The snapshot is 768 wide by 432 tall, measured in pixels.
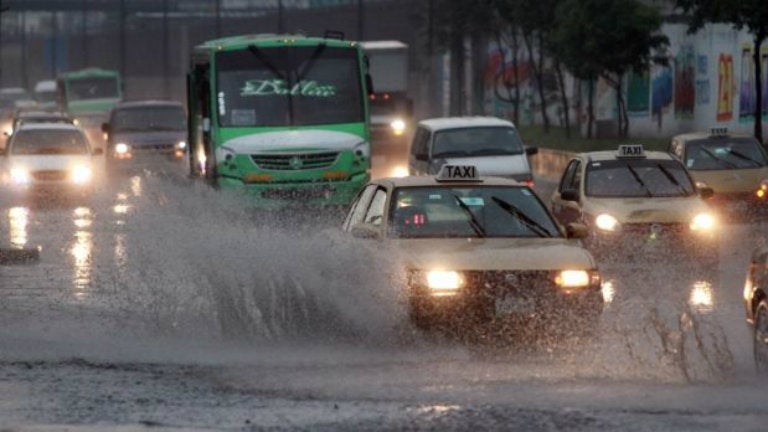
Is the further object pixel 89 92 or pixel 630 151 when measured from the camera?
pixel 89 92

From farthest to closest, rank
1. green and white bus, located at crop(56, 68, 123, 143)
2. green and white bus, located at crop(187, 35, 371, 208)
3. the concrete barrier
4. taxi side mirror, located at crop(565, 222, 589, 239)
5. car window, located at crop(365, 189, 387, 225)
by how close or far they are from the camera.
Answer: green and white bus, located at crop(56, 68, 123, 143) → the concrete barrier → green and white bus, located at crop(187, 35, 371, 208) → car window, located at crop(365, 189, 387, 225) → taxi side mirror, located at crop(565, 222, 589, 239)

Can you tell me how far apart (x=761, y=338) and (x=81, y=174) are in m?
25.5

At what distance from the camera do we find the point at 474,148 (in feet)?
99.8

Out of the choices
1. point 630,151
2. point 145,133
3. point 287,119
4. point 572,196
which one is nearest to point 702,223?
point 572,196

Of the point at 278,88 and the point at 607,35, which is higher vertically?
the point at 607,35

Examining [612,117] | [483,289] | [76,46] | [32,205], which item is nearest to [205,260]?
[483,289]

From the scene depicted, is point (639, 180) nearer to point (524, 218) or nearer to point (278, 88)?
point (524, 218)

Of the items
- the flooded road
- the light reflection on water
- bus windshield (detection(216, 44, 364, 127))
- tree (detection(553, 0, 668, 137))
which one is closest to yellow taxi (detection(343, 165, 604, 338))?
the flooded road

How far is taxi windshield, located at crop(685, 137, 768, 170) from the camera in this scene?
27719 mm

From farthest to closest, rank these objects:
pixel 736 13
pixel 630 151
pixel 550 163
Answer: pixel 550 163, pixel 736 13, pixel 630 151

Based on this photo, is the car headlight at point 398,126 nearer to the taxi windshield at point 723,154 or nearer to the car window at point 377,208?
the taxi windshield at point 723,154

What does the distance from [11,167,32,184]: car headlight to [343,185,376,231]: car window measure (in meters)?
20.6

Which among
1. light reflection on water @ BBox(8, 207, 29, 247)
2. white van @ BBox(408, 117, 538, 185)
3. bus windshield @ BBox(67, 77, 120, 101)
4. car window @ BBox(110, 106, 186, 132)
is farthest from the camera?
bus windshield @ BBox(67, 77, 120, 101)

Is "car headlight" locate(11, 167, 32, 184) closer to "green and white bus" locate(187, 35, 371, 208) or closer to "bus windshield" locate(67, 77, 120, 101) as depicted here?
"green and white bus" locate(187, 35, 371, 208)
